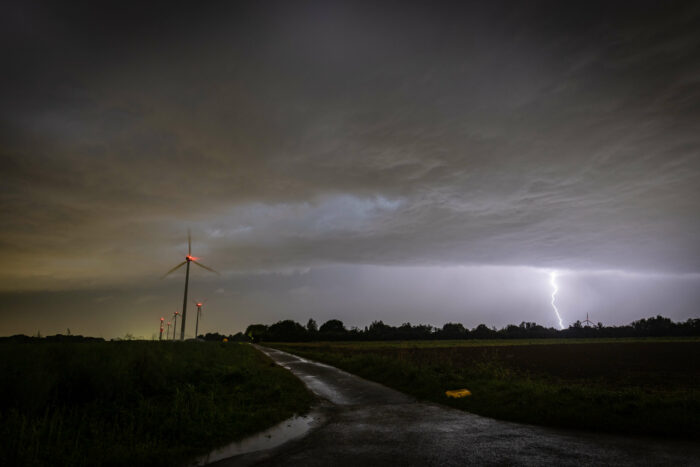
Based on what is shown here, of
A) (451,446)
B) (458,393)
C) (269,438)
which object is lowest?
(269,438)

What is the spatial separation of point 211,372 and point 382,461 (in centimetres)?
1556

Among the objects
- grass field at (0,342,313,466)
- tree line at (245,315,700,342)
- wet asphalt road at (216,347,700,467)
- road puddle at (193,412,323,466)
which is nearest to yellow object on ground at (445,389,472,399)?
wet asphalt road at (216,347,700,467)

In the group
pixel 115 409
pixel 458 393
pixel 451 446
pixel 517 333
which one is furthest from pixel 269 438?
pixel 517 333

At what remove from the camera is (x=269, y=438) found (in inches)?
409

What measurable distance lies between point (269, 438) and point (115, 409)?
6.01 m

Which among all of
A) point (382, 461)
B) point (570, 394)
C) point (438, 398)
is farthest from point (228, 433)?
point (570, 394)

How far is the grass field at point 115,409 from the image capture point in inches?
342

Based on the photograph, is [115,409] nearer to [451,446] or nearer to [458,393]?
[451,446]

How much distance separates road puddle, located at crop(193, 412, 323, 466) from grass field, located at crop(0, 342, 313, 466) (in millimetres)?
387

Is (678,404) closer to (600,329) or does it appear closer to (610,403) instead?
(610,403)

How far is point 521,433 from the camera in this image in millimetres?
10141

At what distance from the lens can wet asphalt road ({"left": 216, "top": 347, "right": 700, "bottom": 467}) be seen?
7957mm

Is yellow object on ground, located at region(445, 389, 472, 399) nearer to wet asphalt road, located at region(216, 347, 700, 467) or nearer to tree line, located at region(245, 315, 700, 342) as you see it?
wet asphalt road, located at region(216, 347, 700, 467)

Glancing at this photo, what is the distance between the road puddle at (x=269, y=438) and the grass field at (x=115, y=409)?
1.27ft
